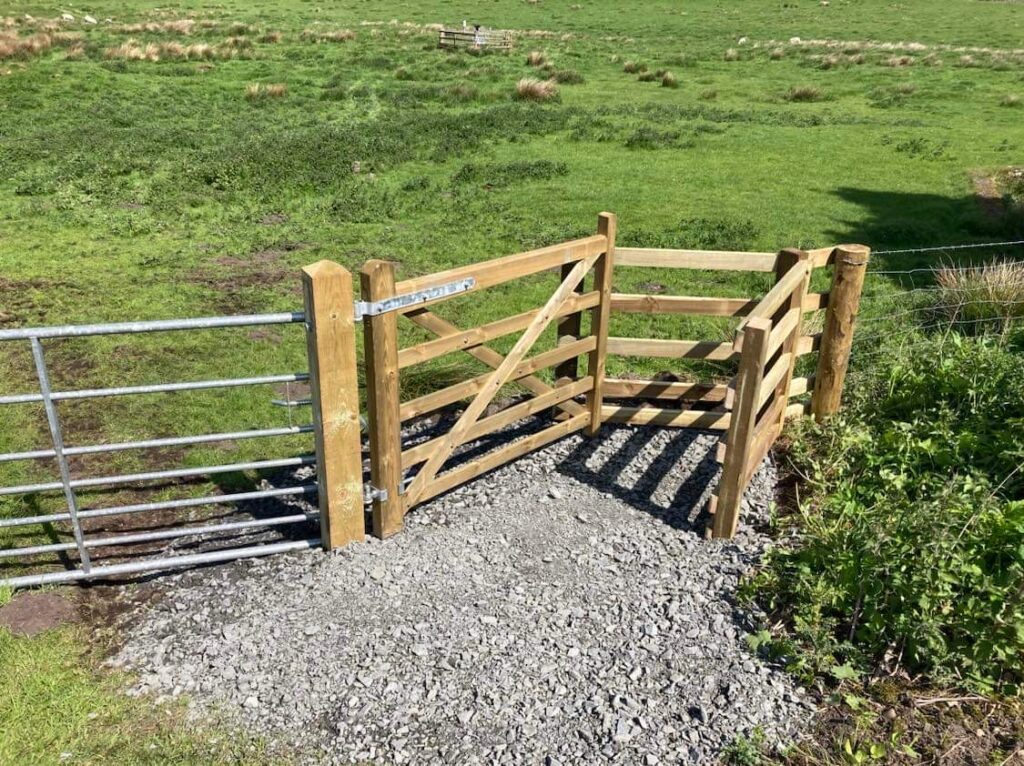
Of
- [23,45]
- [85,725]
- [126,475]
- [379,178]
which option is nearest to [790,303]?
[126,475]

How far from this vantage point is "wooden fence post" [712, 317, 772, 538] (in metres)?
5.23

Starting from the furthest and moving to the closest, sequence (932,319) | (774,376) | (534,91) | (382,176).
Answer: (534,91) → (382,176) → (932,319) → (774,376)

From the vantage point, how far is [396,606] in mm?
4930

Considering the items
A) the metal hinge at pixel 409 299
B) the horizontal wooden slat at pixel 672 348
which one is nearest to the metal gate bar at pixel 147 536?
the metal hinge at pixel 409 299

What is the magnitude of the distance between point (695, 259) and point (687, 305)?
44 cm

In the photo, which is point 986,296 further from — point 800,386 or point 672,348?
point 672,348

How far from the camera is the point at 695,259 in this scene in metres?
6.62

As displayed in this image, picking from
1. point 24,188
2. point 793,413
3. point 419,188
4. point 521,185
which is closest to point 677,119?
point 521,185

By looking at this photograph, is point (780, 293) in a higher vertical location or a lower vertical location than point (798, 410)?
higher

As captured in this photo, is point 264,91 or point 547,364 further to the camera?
point 264,91

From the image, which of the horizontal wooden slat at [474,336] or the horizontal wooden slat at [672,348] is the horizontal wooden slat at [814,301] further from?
the horizontal wooden slat at [474,336]

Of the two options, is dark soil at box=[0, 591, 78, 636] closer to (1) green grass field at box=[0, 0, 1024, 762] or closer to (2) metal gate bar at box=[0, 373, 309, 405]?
(2) metal gate bar at box=[0, 373, 309, 405]

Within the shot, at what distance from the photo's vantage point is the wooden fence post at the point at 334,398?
15.9 ft

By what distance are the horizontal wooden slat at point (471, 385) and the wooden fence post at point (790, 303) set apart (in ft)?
Result: 4.99
